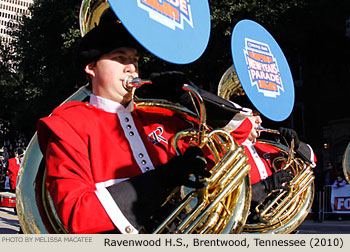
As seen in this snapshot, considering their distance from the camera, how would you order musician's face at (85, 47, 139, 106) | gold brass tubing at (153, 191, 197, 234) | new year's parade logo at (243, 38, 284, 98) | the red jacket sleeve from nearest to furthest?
the red jacket sleeve < gold brass tubing at (153, 191, 197, 234) < musician's face at (85, 47, 139, 106) < new year's parade logo at (243, 38, 284, 98)

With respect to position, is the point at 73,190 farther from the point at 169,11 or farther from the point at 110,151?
the point at 169,11

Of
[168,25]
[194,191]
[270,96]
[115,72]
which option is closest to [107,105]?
[115,72]

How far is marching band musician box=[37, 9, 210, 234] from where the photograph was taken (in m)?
1.93

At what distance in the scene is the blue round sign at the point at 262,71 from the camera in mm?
3469

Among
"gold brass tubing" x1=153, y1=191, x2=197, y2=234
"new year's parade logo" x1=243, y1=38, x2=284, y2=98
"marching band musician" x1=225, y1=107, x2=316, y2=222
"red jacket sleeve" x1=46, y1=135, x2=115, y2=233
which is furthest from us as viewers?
"marching band musician" x1=225, y1=107, x2=316, y2=222

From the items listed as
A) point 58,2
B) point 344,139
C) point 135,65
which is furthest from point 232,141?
point 344,139

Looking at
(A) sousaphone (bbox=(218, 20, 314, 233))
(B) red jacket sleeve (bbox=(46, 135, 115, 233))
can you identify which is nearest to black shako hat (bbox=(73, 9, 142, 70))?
(B) red jacket sleeve (bbox=(46, 135, 115, 233))

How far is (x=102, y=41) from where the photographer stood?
2400mm

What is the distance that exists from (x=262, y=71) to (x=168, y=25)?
168 centimetres

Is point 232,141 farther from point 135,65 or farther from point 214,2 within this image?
point 214,2

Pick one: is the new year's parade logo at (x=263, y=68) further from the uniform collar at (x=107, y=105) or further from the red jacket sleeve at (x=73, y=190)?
the red jacket sleeve at (x=73, y=190)

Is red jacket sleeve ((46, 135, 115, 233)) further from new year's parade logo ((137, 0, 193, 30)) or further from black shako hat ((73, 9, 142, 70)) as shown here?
new year's parade logo ((137, 0, 193, 30))

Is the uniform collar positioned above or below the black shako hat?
below

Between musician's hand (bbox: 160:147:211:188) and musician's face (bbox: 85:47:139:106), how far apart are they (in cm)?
55
